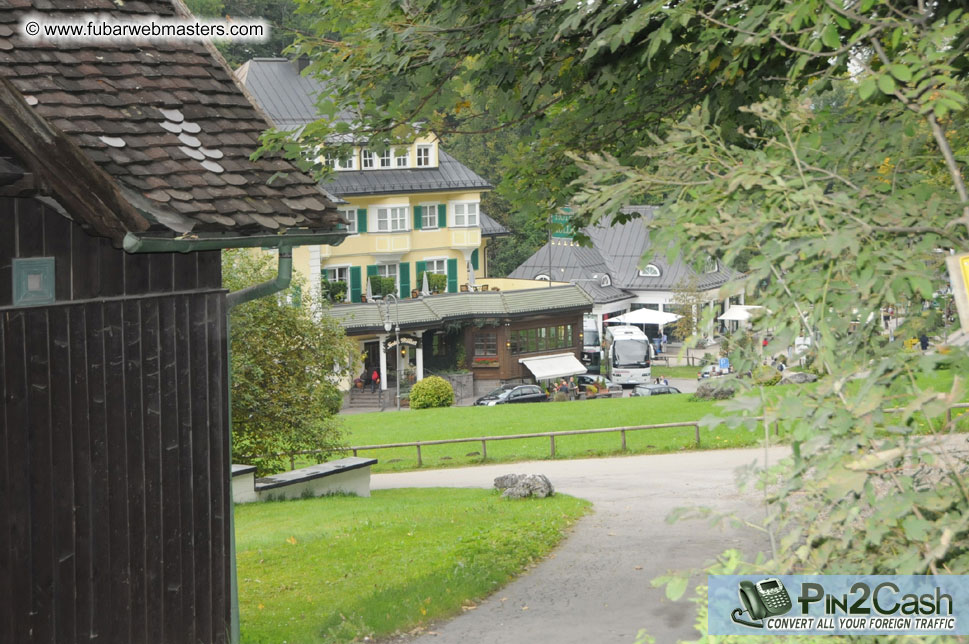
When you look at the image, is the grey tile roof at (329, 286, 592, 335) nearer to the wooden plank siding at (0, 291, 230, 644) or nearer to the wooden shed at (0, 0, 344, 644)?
the wooden shed at (0, 0, 344, 644)

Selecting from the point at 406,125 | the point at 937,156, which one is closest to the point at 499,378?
the point at 406,125

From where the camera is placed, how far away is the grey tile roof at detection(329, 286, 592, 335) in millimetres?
51312

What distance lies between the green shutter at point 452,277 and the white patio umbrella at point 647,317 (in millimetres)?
10894

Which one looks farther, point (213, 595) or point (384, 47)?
point (384, 47)

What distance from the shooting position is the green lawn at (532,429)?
2673 centimetres

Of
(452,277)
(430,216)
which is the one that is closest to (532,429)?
(452,277)

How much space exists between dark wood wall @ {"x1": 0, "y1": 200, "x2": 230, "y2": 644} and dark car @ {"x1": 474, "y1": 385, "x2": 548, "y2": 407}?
37584 mm

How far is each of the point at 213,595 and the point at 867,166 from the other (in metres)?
5.63

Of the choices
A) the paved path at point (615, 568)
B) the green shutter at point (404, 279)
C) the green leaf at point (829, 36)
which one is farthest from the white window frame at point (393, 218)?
the green leaf at point (829, 36)

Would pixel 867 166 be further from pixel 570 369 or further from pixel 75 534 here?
pixel 570 369

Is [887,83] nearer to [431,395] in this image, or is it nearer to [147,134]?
[147,134]

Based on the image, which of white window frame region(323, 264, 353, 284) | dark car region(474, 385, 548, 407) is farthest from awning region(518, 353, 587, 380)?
white window frame region(323, 264, 353, 284)

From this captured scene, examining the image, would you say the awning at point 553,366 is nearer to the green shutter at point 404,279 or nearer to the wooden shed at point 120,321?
the green shutter at point 404,279

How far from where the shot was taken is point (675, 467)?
2275cm
